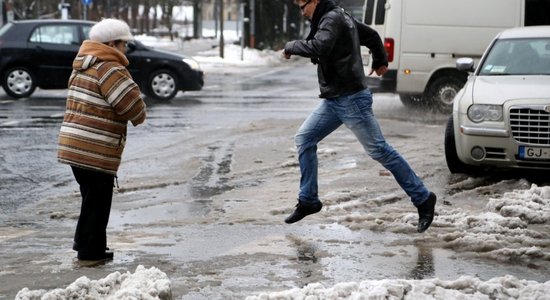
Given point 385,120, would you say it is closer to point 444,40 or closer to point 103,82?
point 444,40

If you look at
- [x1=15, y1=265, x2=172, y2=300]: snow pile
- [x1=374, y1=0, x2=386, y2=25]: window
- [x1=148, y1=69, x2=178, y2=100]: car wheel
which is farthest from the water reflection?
[x1=148, y1=69, x2=178, y2=100]: car wheel

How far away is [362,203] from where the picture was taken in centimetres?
828

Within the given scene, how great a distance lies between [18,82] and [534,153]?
528 inches

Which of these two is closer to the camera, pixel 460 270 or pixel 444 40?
pixel 460 270

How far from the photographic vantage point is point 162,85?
20266 millimetres

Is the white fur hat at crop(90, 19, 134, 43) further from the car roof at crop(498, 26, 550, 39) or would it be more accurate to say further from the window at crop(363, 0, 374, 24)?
the window at crop(363, 0, 374, 24)

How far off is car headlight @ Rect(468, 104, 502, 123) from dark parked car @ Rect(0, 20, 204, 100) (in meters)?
11.6

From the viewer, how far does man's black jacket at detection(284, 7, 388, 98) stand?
22.4 ft

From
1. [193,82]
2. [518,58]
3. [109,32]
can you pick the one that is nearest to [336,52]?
[109,32]

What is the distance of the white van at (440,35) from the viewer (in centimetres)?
1712

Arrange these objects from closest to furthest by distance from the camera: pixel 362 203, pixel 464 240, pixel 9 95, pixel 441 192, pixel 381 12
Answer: pixel 464 240, pixel 362 203, pixel 441 192, pixel 381 12, pixel 9 95

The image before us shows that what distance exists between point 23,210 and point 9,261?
7.12 ft

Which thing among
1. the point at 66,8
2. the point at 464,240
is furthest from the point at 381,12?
the point at 66,8

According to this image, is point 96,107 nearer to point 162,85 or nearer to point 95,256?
point 95,256
